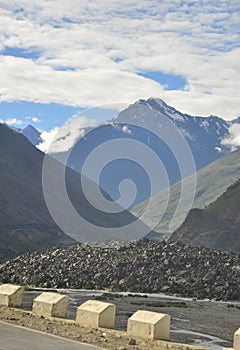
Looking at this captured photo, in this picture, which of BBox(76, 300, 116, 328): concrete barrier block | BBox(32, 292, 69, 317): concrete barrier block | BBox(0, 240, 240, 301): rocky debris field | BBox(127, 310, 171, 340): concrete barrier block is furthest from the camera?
BBox(0, 240, 240, 301): rocky debris field

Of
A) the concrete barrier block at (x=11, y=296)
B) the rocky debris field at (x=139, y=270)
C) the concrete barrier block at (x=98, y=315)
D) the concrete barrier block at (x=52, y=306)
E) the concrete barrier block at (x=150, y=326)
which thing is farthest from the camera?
the rocky debris field at (x=139, y=270)

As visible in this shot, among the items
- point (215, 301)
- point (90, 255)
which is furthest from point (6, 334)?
point (90, 255)

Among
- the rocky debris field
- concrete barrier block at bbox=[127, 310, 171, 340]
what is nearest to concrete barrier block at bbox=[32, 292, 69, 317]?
concrete barrier block at bbox=[127, 310, 171, 340]

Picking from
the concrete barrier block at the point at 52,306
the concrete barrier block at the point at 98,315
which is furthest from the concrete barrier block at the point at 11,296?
the concrete barrier block at the point at 98,315

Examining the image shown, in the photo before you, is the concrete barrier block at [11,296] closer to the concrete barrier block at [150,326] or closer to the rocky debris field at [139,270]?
the concrete barrier block at [150,326]

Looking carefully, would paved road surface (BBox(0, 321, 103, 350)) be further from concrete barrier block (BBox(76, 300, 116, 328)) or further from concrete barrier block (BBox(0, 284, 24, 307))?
concrete barrier block (BBox(0, 284, 24, 307))

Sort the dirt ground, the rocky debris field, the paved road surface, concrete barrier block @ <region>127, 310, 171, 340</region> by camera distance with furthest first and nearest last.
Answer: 1. the rocky debris field
2. concrete barrier block @ <region>127, 310, 171, 340</region>
3. the dirt ground
4. the paved road surface
